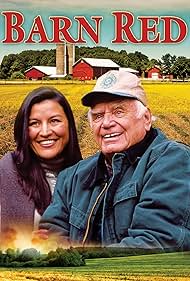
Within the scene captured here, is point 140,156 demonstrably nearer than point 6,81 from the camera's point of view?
Yes

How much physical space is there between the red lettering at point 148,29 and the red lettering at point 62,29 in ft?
1.48

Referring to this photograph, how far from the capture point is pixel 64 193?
15.8 feet

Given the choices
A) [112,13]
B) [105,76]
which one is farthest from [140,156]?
[112,13]

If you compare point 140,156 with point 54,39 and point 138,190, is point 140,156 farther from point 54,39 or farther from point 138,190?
point 54,39

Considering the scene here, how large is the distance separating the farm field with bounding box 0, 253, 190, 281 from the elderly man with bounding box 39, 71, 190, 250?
0.45ft

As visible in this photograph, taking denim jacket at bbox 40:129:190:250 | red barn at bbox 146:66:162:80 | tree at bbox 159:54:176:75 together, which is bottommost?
denim jacket at bbox 40:129:190:250

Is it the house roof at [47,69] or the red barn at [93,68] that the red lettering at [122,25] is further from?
the house roof at [47,69]

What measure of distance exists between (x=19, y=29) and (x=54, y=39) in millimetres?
237

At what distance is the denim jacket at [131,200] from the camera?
452 cm

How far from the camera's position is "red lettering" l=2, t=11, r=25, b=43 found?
4785mm

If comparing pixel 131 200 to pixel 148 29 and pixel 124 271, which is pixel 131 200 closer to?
pixel 124 271

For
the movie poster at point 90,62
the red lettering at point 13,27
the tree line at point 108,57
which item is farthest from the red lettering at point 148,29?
the red lettering at point 13,27

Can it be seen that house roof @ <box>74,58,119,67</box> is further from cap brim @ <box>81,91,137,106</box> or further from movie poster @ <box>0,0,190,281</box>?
cap brim @ <box>81,91,137,106</box>

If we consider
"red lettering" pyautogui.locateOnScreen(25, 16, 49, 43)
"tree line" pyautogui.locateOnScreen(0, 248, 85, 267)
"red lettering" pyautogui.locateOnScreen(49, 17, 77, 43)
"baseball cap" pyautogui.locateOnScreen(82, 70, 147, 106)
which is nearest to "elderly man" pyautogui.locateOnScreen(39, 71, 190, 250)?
"baseball cap" pyautogui.locateOnScreen(82, 70, 147, 106)
